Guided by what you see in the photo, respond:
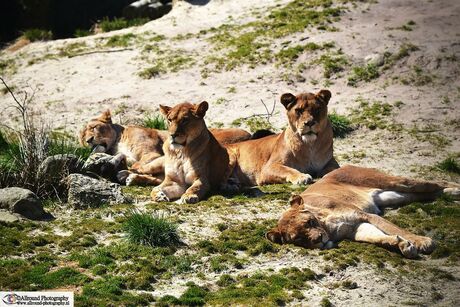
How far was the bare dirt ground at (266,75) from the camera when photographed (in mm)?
16125

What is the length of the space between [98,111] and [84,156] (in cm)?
469

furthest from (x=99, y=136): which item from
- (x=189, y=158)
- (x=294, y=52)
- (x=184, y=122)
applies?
(x=294, y=52)

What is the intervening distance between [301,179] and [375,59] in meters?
6.78

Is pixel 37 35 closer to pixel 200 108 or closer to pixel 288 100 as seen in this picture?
pixel 288 100

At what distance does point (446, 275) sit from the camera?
370 inches

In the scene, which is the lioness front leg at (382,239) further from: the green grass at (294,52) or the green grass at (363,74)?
the green grass at (294,52)

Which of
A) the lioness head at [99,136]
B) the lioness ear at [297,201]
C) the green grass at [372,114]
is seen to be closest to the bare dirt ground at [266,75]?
the green grass at [372,114]

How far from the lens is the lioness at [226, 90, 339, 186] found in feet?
45.4

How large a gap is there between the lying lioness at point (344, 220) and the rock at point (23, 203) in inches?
133

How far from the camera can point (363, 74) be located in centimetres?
1908

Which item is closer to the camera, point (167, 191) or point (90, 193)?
point (90, 193)

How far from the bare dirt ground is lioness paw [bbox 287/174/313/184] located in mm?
1009

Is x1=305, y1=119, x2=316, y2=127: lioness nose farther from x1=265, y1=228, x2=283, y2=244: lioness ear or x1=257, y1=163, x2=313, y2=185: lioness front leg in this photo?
x1=265, y1=228, x2=283, y2=244: lioness ear

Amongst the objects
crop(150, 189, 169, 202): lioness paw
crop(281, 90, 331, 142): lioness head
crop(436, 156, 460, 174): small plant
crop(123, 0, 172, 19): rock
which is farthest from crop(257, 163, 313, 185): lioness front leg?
crop(123, 0, 172, 19): rock
